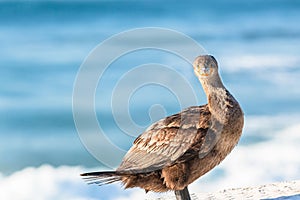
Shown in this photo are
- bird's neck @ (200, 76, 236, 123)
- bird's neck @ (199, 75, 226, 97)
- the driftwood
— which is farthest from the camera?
the driftwood

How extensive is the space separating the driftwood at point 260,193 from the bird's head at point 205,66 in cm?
224

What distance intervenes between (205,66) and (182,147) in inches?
39.3

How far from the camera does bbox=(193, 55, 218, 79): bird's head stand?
26.0 ft

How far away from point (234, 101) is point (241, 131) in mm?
378

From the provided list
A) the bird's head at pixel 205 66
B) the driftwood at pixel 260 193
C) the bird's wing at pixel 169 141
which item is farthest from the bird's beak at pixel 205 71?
the driftwood at pixel 260 193

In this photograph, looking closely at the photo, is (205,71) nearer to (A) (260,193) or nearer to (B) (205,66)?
(B) (205,66)

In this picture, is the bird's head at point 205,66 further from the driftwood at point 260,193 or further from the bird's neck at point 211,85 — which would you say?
the driftwood at point 260,193

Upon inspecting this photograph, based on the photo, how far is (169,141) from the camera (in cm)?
767

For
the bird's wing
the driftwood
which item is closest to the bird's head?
the bird's wing

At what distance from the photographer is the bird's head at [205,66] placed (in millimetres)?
7918

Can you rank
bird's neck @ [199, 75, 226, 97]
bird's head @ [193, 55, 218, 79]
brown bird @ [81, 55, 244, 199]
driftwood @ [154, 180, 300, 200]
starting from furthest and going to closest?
driftwood @ [154, 180, 300, 200] < bird's neck @ [199, 75, 226, 97] < bird's head @ [193, 55, 218, 79] < brown bird @ [81, 55, 244, 199]

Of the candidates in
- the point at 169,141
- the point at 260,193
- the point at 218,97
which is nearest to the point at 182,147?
the point at 169,141

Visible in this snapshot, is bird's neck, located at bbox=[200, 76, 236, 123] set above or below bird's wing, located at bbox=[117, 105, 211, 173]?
above

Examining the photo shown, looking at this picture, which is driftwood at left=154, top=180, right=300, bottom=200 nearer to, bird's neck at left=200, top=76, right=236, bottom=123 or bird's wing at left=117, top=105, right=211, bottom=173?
bird's neck at left=200, top=76, right=236, bottom=123
